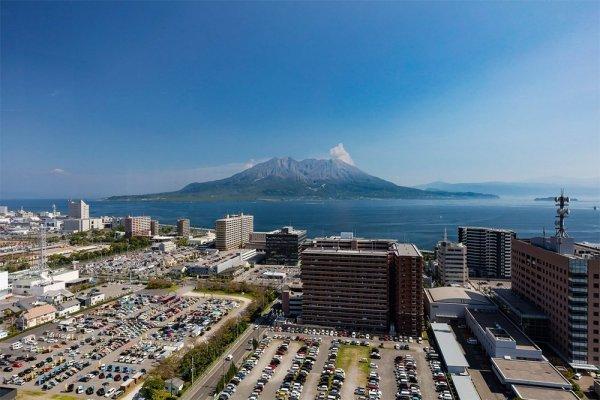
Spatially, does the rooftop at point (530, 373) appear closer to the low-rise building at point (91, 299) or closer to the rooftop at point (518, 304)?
the rooftop at point (518, 304)

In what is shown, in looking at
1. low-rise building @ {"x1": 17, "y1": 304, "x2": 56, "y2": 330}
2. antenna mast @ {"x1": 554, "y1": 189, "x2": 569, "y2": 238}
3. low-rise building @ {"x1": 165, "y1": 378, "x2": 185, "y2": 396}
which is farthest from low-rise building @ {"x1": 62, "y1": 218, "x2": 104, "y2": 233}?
antenna mast @ {"x1": 554, "y1": 189, "x2": 569, "y2": 238}

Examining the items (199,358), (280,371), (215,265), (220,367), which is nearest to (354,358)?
(280,371)

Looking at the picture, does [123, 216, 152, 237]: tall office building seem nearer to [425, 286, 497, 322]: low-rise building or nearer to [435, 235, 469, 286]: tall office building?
[435, 235, 469, 286]: tall office building

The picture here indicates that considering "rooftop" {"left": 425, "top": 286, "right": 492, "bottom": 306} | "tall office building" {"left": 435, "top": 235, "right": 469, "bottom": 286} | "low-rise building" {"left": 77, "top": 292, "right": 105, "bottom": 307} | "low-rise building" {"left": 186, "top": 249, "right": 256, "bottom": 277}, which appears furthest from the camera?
"low-rise building" {"left": 186, "top": 249, "right": 256, "bottom": 277}

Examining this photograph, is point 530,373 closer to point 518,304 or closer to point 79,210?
point 518,304

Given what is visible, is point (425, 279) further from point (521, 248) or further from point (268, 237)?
point (268, 237)

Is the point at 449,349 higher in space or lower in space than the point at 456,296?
lower

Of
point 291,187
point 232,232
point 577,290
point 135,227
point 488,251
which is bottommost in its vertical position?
point 488,251
